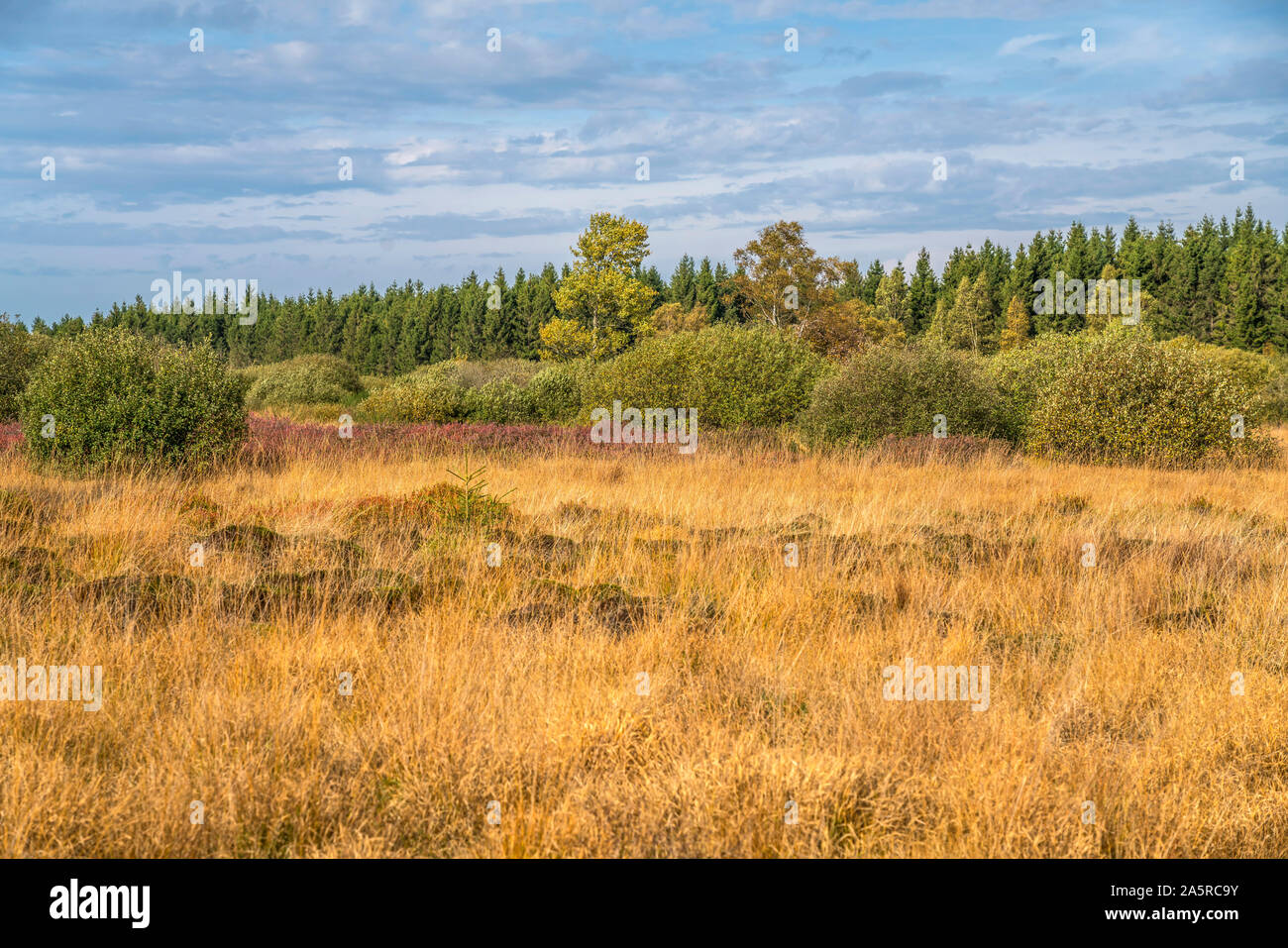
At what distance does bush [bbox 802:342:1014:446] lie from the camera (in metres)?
17.8

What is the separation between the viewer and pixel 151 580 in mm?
6180

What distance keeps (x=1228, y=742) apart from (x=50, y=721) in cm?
513

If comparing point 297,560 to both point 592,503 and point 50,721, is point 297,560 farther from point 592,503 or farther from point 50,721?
point 592,503

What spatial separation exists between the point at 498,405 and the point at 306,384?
17.4 meters

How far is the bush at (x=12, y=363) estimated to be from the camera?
70.7 ft

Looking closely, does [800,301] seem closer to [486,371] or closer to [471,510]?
[486,371]

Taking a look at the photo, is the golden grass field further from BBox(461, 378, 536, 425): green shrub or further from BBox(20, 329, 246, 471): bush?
BBox(461, 378, 536, 425): green shrub

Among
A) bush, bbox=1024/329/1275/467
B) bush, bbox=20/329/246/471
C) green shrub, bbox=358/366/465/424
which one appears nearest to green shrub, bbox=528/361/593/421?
green shrub, bbox=358/366/465/424

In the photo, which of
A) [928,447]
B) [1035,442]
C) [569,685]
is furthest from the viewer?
[1035,442]

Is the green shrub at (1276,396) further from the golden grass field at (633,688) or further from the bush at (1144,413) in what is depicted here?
the golden grass field at (633,688)

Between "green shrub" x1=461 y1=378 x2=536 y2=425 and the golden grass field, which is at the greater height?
"green shrub" x1=461 y1=378 x2=536 y2=425

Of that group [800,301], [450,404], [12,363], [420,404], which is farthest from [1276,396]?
[12,363]

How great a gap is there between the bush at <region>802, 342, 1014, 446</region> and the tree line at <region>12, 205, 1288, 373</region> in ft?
70.6

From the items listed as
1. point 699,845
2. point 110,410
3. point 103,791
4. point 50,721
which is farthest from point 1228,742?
point 110,410
